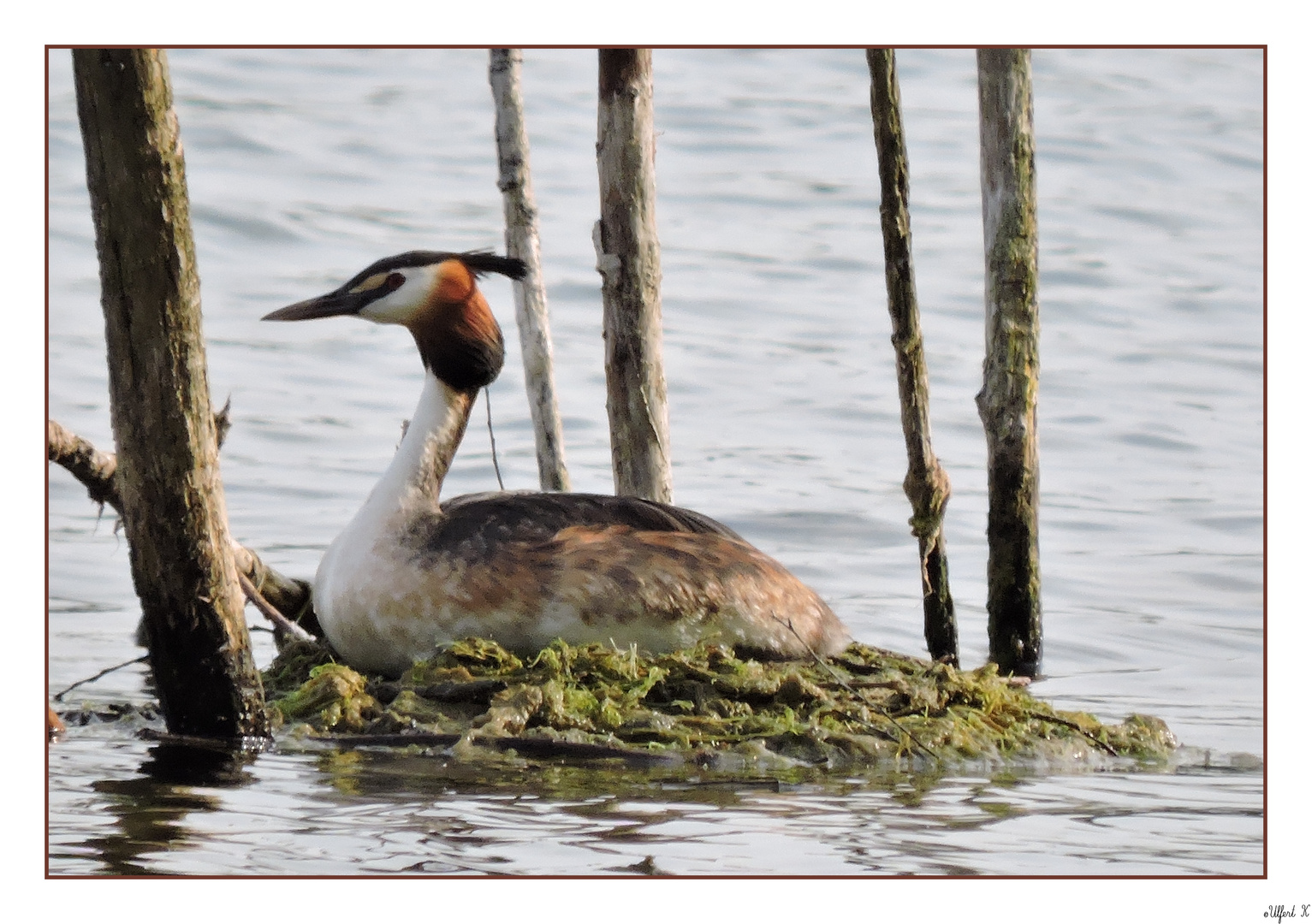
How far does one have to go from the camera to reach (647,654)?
6.56 metres

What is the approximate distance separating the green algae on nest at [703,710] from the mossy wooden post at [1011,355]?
4.15 feet

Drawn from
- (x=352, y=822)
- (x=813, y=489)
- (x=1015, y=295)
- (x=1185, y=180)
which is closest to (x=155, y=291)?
(x=352, y=822)

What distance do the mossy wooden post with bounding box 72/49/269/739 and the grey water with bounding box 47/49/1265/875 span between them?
482 millimetres

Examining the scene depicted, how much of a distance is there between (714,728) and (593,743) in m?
0.40

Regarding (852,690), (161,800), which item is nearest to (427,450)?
(852,690)

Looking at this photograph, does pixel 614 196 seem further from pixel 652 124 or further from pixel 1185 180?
pixel 1185 180

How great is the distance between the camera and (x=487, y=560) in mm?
6566

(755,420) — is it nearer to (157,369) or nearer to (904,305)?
(904,305)

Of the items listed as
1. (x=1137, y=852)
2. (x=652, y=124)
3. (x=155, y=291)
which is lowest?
(x=1137, y=852)

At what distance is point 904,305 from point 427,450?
1.82 meters

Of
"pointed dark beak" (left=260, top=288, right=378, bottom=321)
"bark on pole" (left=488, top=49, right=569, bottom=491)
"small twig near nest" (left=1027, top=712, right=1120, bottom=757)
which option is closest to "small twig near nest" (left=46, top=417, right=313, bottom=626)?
"pointed dark beak" (left=260, top=288, right=378, bottom=321)

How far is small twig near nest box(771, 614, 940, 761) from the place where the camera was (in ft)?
19.8

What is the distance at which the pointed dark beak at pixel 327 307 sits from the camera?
677 cm

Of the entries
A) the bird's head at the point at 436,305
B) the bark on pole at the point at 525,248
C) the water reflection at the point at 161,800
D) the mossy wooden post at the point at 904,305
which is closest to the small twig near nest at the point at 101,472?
the bird's head at the point at 436,305
